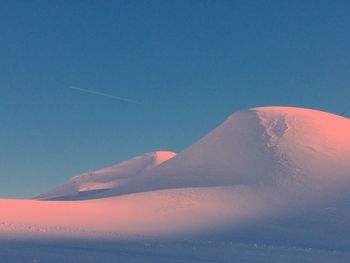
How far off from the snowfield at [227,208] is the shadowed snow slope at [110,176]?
58.2 meters

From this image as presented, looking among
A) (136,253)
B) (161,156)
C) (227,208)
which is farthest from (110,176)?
(136,253)

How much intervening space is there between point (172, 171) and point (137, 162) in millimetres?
90157

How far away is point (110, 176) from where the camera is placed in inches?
5497

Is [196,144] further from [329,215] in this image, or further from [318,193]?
[329,215]

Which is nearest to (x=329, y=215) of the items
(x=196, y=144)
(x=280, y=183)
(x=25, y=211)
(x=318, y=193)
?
(x=318, y=193)

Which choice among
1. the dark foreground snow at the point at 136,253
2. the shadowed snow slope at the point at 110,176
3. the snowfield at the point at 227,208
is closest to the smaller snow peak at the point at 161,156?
the shadowed snow slope at the point at 110,176

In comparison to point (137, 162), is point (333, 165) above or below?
below

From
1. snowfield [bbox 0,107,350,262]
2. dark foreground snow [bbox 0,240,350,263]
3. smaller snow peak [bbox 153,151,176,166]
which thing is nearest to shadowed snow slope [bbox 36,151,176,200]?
smaller snow peak [bbox 153,151,176,166]

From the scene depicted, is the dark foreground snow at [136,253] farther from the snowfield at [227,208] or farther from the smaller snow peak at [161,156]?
the smaller snow peak at [161,156]

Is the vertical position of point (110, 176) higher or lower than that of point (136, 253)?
A: higher

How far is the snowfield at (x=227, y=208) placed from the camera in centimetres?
2363

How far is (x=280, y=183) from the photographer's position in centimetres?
5347

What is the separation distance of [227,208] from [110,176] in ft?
317

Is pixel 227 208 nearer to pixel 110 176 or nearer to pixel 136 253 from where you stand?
pixel 136 253
